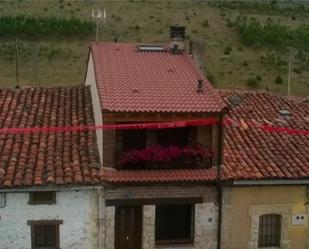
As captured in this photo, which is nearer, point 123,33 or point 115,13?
point 123,33

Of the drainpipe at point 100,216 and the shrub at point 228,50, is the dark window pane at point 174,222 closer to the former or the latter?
the drainpipe at point 100,216

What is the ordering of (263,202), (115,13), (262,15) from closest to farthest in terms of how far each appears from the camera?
(263,202) < (115,13) < (262,15)

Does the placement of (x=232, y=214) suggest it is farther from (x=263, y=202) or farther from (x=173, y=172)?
(x=173, y=172)

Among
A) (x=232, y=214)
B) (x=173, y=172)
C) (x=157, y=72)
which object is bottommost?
(x=232, y=214)

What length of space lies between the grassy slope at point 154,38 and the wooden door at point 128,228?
20.7 metres

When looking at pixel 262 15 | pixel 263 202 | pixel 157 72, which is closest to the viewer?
pixel 263 202

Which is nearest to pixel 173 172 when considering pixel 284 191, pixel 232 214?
pixel 232 214

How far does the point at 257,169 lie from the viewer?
1869 centimetres

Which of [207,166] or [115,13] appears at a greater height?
[115,13]

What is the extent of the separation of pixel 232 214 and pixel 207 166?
169cm

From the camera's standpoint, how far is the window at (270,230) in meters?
19.4

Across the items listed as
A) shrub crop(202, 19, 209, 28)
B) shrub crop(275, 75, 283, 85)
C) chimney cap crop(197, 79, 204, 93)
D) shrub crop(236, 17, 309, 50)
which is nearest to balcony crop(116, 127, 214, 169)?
chimney cap crop(197, 79, 204, 93)

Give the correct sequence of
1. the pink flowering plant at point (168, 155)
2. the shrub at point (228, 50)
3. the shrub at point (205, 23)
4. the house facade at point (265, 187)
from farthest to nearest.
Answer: the shrub at point (205, 23) < the shrub at point (228, 50) < the house facade at point (265, 187) < the pink flowering plant at point (168, 155)

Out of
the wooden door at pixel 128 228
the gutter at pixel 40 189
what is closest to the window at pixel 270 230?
the wooden door at pixel 128 228
